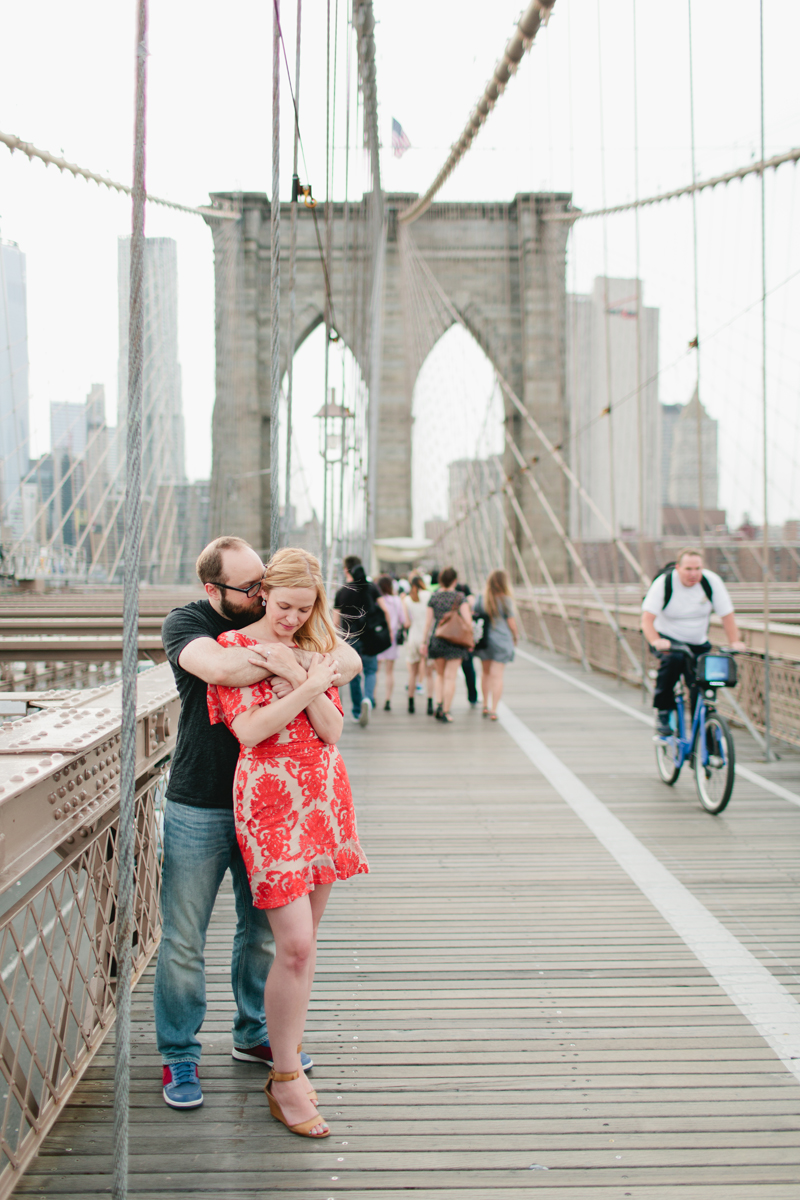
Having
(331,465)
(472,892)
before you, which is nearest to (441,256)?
(331,465)

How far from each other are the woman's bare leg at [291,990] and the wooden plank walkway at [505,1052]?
76 millimetres

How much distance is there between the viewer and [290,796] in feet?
6.19

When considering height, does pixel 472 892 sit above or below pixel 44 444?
below

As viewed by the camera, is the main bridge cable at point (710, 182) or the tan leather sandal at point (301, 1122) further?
the main bridge cable at point (710, 182)

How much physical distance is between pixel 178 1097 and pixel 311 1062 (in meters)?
0.32

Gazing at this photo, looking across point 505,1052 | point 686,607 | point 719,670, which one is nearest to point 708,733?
point 719,670

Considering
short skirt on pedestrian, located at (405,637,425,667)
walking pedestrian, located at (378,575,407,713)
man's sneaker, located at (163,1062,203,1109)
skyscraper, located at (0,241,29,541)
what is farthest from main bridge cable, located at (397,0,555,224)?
→ man's sneaker, located at (163,1062,203,1109)

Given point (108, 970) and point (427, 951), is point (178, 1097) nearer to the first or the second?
point (108, 970)

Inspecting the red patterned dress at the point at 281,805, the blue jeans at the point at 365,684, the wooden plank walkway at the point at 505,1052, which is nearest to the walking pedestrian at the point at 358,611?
the blue jeans at the point at 365,684

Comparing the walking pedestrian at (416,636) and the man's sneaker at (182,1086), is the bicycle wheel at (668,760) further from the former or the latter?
the man's sneaker at (182,1086)

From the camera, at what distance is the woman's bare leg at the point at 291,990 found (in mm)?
1875

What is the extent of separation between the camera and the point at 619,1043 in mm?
2328

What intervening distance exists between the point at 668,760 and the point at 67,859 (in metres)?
3.69

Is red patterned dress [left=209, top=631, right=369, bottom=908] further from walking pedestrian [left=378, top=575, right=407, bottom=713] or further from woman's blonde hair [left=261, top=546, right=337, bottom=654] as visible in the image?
walking pedestrian [left=378, top=575, right=407, bottom=713]
